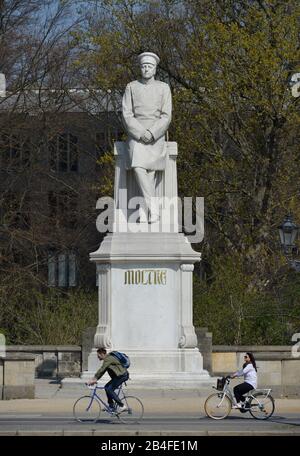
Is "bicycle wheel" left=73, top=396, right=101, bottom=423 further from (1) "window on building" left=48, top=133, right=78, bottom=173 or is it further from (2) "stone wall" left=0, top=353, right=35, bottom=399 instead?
(1) "window on building" left=48, top=133, right=78, bottom=173

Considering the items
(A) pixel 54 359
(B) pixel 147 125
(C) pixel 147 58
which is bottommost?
(A) pixel 54 359

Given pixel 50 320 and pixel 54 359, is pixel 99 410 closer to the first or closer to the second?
pixel 54 359

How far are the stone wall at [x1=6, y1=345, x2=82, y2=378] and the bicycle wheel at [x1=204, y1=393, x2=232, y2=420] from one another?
321 inches

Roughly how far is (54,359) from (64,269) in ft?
58.0

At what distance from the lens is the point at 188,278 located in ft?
98.7

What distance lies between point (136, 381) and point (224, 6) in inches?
761

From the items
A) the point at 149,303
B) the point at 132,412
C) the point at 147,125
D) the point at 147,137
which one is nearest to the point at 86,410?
the point at 132,412

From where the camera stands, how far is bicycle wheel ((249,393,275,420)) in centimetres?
2483

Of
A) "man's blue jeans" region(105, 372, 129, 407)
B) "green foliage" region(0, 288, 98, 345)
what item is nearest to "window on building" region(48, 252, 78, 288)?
"green foliage" region(0, 288, 98, 345)

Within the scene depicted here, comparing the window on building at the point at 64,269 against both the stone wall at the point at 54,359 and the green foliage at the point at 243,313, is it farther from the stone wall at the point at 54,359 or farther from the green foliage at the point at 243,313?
the stone wall at the point at 54,359

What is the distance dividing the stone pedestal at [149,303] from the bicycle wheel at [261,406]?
14.7 feet

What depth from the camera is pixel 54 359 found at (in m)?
33.4

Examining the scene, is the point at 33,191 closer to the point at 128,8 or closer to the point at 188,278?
the point at 128,8

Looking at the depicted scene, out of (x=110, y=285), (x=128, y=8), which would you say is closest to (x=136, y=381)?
(x=110, y=285)
